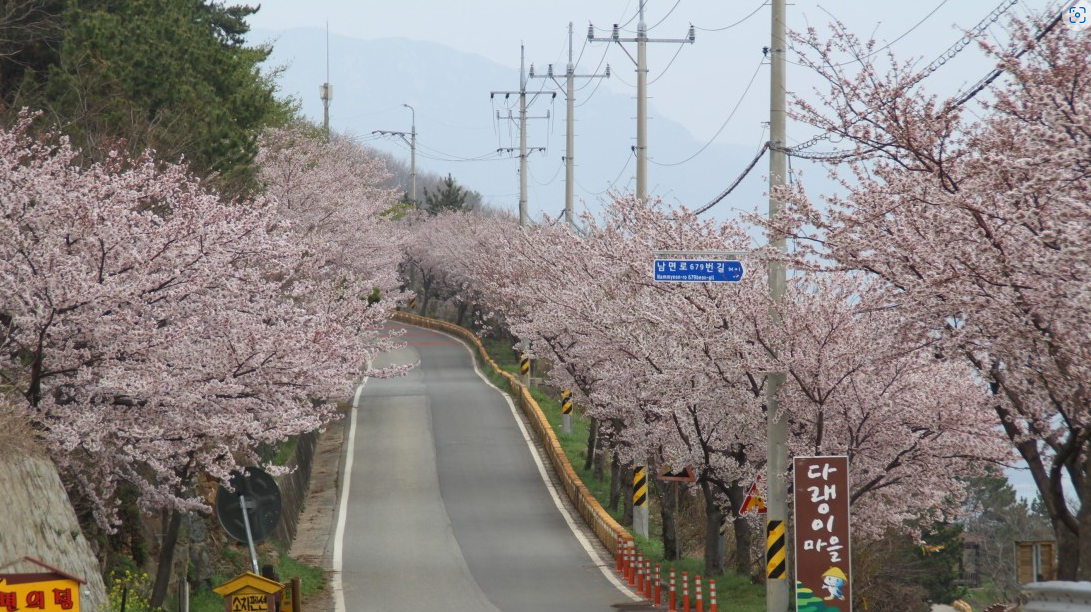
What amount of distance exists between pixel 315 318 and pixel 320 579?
8.37m

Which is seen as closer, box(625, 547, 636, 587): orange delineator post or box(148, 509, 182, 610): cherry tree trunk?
box(148, 509, 182, 610): cherry tree trunk

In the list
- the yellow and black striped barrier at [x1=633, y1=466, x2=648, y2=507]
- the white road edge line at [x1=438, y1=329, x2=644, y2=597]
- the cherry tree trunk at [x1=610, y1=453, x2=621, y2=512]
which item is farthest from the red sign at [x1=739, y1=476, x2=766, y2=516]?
the cherry tree trunk at [x1=610, y1=453, x2=621, y2=512]

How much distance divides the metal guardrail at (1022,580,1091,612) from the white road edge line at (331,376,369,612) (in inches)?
607

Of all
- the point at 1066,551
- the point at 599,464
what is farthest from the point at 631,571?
the point at 599,464

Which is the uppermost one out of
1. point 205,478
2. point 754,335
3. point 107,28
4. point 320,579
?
point 107,28

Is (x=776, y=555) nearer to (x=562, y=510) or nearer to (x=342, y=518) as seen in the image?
(x=562, y=510)

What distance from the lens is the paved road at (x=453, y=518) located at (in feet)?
72.7

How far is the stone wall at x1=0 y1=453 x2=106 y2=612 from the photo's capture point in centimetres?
1189

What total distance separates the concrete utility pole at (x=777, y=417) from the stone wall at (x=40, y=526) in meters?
8.22

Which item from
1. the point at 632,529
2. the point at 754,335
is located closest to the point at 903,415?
the point at 754,335

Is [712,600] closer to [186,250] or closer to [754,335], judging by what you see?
[754,335]

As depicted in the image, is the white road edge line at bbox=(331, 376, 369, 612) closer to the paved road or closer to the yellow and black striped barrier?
the paved road

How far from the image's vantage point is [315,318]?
17.0m

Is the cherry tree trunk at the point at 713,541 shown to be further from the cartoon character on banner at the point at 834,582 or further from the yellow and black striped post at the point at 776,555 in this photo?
the cartoon character on banner at the point at 834,582
